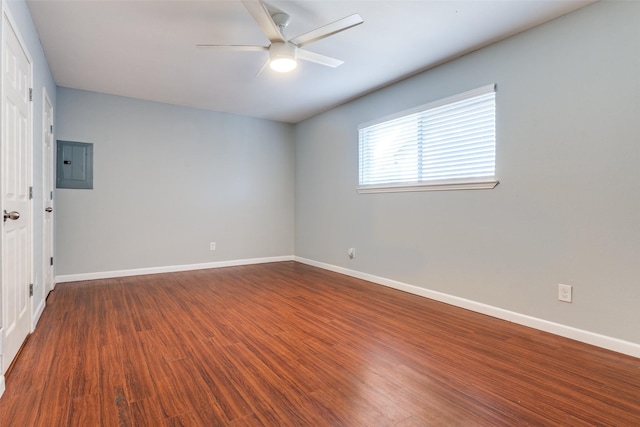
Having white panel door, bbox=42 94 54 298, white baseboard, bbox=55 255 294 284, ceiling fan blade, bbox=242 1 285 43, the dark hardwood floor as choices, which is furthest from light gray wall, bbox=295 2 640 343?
white panel door, bbox=42 94 54 298

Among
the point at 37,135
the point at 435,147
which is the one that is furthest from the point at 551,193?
the point at 37,135

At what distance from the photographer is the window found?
2.95m

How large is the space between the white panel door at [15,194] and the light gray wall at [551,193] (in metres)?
3.31

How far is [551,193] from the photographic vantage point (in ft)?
8.22

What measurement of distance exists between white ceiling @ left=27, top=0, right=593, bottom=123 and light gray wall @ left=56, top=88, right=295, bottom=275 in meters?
0.54

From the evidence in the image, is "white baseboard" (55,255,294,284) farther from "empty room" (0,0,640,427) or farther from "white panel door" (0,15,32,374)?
"white panel door" (0,15,32,374)

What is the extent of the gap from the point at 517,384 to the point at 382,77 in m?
3.12

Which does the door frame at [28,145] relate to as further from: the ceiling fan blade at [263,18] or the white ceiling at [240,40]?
the ceiling fan blade at [263,18]

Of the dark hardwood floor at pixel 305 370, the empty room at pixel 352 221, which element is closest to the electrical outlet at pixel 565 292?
the empty room at pixel 352 221

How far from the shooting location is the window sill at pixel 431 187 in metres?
2.93

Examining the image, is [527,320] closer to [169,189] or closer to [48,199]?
[169,189]

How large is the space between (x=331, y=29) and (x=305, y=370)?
2.20m

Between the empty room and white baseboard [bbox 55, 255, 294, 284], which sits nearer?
the empty room

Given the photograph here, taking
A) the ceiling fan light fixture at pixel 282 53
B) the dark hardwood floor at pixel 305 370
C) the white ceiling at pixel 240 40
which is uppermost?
the white ceiling at pixel 240 40
